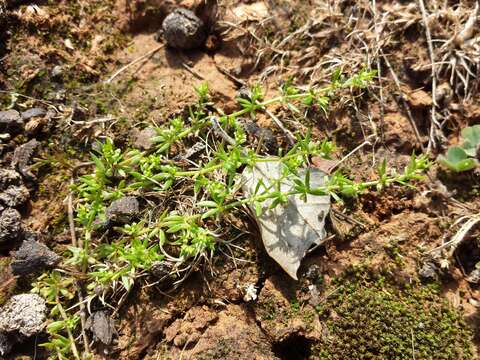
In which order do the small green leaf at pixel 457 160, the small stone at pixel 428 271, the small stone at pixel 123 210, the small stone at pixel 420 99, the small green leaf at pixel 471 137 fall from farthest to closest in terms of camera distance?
the small stone at pixel 420 99 → the small green leaf at pixel 471 137 → the small green leaf at pixel 457 160 → the small stone at pixel 123 210 → the small stone at pixel 428 271

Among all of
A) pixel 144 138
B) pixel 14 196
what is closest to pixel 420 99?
pixel 144 138

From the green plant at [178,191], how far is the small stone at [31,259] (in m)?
0.11

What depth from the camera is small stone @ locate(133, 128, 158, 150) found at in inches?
152

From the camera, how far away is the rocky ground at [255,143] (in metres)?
3.30

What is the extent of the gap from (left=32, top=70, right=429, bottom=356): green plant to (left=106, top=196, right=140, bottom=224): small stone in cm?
6

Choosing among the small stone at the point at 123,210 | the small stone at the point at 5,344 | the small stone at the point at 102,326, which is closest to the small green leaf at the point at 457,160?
the small stone at the point at 123,210

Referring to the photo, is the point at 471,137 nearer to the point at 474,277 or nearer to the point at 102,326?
the point at 474,277

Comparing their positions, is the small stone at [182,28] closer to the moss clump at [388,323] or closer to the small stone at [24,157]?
the small stone at [24,157]

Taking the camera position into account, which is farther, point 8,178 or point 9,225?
point 8,178

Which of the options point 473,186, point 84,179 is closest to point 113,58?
point 84,179

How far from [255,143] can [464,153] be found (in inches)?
67.8

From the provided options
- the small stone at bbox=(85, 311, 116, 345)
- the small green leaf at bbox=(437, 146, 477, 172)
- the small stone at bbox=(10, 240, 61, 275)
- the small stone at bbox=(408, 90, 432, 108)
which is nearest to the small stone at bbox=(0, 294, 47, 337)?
the small stone at bbox=(10, 240, 61, 275)

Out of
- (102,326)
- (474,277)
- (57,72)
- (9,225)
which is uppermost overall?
(57,72)

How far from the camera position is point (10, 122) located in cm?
388
